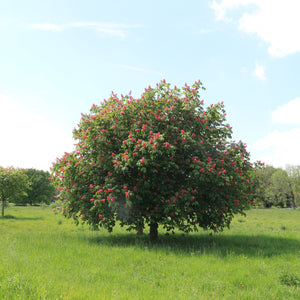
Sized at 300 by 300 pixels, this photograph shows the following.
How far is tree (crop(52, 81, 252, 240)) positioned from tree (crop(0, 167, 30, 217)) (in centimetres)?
1958

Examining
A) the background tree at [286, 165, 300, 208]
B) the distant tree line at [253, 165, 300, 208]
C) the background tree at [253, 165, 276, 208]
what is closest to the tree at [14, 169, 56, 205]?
the distant tree line at [253, 165, 300, 208]

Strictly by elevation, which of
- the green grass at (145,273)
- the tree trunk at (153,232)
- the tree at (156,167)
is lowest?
the green grass at (145,273)

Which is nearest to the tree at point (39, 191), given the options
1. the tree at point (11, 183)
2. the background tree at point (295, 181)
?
the tree at point (11, 183)

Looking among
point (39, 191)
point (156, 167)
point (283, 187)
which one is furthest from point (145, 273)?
→ point (283, 187)

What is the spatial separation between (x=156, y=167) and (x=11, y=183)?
81.5 feet

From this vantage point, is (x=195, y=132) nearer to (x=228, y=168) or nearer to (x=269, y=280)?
(x=228, y=168)

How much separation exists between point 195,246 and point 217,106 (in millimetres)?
7464

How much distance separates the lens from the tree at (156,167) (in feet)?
41.2

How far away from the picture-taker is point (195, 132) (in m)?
14.6

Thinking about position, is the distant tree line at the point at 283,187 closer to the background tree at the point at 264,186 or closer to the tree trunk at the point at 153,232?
the background tree at the point at 264,186

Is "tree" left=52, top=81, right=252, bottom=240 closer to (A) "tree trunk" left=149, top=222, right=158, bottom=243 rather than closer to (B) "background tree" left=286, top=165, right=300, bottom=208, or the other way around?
(A) "tree trunk" left=149, top=222, right=158, bottom=243

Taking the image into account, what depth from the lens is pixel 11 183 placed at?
31.8m

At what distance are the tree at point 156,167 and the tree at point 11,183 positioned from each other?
1958 cm

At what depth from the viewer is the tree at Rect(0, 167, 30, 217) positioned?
31.3m
